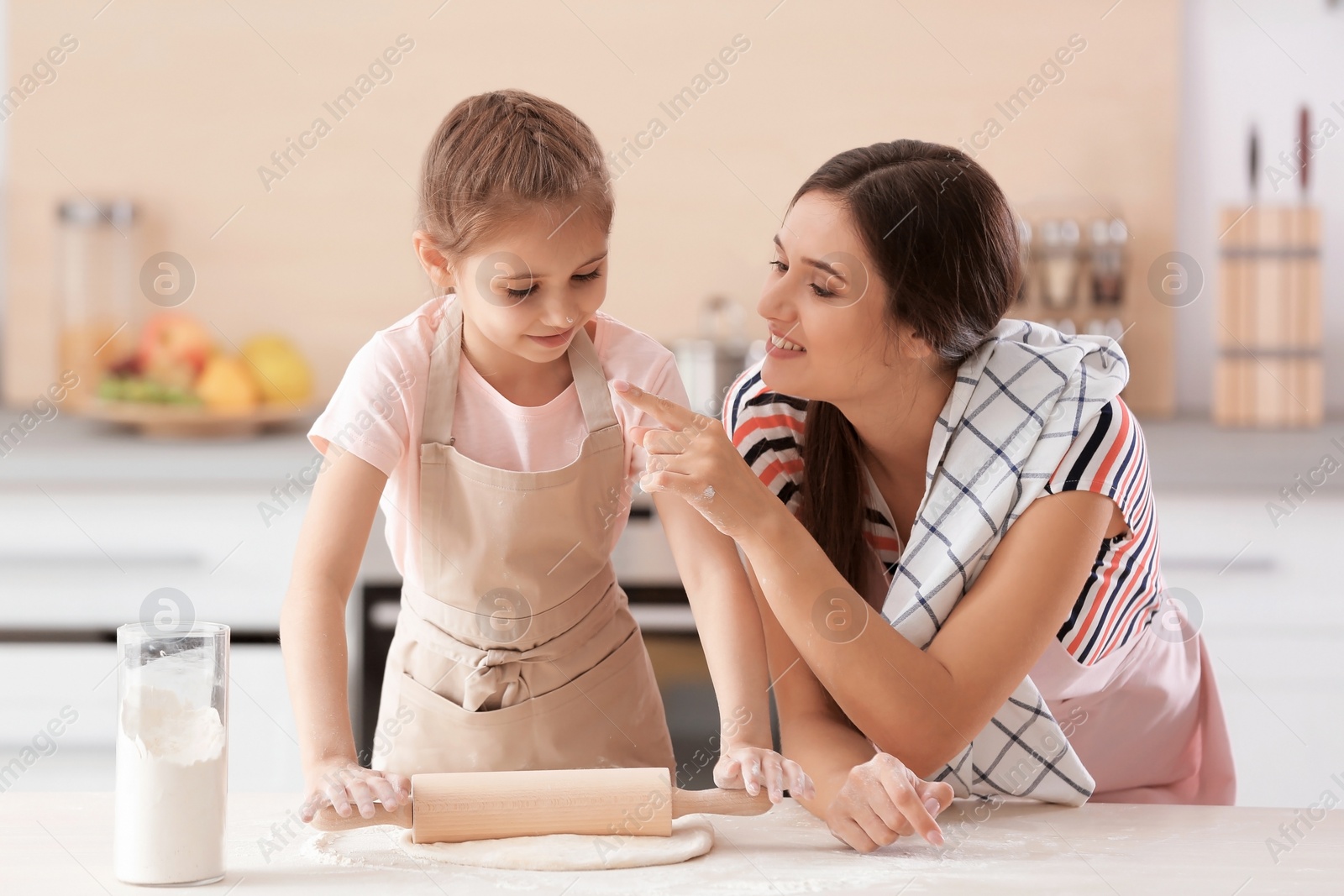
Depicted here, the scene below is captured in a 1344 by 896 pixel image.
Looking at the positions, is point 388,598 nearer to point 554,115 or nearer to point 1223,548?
point 554,115

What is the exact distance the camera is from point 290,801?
917 mm

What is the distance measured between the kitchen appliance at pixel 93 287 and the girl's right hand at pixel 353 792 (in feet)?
6.48

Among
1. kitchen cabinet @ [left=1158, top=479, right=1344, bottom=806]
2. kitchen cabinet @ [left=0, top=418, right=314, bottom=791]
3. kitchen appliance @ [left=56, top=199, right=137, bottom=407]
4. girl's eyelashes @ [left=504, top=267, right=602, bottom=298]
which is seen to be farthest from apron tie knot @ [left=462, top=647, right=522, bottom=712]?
kitchen appliance @ [left=56, top=199, right=137, bottom=407]

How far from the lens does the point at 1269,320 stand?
7.33 feet

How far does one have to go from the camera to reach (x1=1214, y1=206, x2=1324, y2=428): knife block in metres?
2.20

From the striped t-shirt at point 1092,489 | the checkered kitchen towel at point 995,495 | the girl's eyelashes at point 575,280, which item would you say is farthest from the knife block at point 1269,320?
the girl's eyelashes at point 575,280

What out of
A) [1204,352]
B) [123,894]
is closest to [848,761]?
[123,894]

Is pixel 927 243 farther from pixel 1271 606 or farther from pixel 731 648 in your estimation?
pixel 1271 606

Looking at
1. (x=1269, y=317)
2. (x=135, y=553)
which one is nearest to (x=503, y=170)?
(x=135, y=553)

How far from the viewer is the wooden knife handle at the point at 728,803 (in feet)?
2.68

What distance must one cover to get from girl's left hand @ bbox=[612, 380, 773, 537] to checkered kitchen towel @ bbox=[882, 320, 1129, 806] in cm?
19

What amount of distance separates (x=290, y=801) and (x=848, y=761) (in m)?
0.43

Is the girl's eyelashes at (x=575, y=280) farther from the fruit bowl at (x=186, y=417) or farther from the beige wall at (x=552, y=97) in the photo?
the beige wall at (x=552, y=97)

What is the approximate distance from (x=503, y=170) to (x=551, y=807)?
1.63 ft
